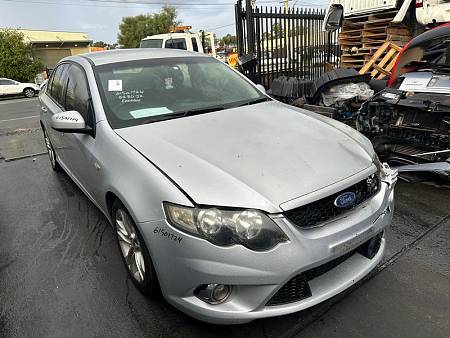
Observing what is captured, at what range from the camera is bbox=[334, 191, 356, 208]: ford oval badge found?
2.00 m

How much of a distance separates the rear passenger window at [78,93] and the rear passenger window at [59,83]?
23 cm

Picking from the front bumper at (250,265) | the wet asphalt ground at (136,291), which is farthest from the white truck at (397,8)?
the front bumper at (250,265)

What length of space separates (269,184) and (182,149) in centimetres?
66

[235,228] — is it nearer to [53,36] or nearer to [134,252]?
[134,252]

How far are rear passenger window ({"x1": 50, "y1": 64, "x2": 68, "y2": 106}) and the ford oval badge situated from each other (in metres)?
3.03

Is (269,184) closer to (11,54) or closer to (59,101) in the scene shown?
(59,101)

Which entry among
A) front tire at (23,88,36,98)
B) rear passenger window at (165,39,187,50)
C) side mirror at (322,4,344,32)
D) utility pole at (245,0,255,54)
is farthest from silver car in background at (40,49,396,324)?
front tire at (23,88,36,98)

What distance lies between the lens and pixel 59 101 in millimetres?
3938

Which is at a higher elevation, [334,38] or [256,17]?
[256,17]

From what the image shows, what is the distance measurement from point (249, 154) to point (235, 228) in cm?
59

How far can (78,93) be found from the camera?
3279mm

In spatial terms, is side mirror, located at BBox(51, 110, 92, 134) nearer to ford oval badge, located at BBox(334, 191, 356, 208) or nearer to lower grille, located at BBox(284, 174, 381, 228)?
lower grille, located at BBox(284, 174, 381, 228)

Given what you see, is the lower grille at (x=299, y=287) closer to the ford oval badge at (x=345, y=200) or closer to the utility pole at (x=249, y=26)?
the ford oval badge at (x=345, y=200)

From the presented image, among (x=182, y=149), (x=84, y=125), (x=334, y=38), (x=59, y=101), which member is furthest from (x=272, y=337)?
(x=334, y=38)
